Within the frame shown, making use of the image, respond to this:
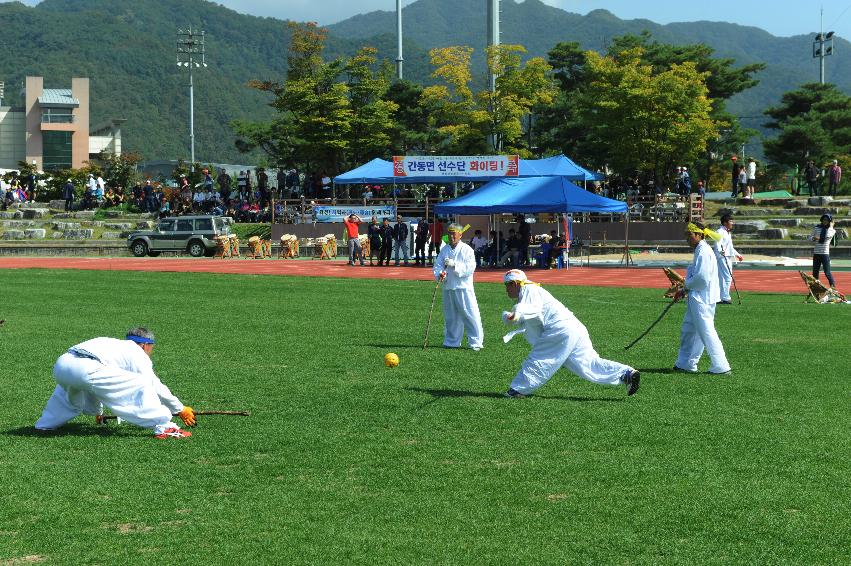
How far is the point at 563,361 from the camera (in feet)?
37.0

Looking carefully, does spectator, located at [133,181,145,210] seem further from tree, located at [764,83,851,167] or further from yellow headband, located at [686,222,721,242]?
yellow headband, located at [686,222,721,242]

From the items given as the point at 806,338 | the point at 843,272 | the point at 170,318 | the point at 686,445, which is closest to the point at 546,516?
A: the point at 686,445

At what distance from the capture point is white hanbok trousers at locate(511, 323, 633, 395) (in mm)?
11266

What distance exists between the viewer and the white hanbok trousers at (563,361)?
444 inches

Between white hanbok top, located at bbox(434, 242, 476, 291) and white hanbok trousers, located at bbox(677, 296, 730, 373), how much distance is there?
3.52 metres

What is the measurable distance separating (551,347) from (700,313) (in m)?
2.91

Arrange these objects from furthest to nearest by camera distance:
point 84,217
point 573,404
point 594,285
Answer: point 84,217 → point 594,285 → point 573,404

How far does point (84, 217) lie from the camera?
180ft

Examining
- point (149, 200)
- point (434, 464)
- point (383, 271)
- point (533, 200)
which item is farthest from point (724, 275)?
point (149, 200)

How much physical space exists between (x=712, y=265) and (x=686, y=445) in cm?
471

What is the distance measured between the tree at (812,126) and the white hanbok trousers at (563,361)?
182 ft

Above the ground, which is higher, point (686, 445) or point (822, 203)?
point (822, 203)

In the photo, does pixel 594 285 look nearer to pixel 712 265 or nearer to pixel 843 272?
pixel 843 272

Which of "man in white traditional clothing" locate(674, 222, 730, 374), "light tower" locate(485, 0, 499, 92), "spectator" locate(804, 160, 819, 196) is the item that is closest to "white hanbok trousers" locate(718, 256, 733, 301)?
"man in white traditional clothing" locate(674, 222, 730, 374)
